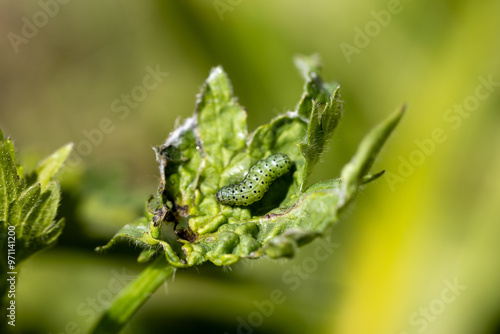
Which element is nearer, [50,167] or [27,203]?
[27,203]

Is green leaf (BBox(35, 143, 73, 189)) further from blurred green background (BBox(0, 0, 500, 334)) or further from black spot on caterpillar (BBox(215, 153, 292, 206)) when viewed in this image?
blurred green background (BBox(0, 0, 500, 334))

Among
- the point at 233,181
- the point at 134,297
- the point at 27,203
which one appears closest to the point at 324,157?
the point at 233,181

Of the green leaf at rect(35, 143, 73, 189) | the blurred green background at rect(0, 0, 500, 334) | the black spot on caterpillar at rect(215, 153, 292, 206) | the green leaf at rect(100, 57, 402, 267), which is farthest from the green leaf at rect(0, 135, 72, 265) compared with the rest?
the blurred green background at rect(0, 0, 500, 334)

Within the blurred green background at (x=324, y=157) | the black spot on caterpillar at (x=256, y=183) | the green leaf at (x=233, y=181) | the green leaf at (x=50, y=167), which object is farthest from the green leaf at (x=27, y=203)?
the blurred green background at (x=324, y=157)

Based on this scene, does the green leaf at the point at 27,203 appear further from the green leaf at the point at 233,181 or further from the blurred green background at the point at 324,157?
the blurred green background at the point at 324,157

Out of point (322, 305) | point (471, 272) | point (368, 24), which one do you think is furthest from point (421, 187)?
point (368, 24)

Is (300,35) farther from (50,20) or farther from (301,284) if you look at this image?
(50,20)

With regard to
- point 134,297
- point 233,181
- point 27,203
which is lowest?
point 134,297

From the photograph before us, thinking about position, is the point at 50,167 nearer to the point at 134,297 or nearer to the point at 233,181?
the point at 134,297
